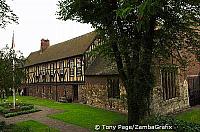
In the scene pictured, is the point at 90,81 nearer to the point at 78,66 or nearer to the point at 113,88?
the point at 78,66

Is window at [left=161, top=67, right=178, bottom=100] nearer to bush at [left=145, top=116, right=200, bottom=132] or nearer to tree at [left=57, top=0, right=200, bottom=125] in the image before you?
bush at [left=145, top=116, right=200, bottom=132]

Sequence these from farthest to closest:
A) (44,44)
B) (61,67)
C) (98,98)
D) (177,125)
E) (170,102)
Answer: (44,44) < (61,67) < (98,98) < (170,102) < (177,125)

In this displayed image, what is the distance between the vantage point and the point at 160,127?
13.5 metres

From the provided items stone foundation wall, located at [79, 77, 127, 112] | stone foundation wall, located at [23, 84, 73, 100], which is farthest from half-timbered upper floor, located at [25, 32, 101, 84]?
stone foundation wall, located at [79, 77, 127, 112]

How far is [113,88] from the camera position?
25.0 meters

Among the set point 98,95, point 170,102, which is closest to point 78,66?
point 98,95

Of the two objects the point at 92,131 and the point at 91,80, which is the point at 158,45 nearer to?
the point at 92,131

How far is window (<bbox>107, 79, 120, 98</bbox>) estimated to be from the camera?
963 inches

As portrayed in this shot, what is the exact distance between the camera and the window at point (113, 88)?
963 inches

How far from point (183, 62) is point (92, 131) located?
713cm

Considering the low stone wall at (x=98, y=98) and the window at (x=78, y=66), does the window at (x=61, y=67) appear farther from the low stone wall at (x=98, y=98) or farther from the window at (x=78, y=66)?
the low stone wall at (x=98, y=98)

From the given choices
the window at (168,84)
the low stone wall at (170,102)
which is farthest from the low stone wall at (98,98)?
the window at (168,84)

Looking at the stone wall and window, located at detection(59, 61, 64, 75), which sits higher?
window, located at detection(59, 61, 64, 75)

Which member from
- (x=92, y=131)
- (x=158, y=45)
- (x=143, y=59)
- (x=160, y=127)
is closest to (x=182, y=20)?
(x=158, y=45)
